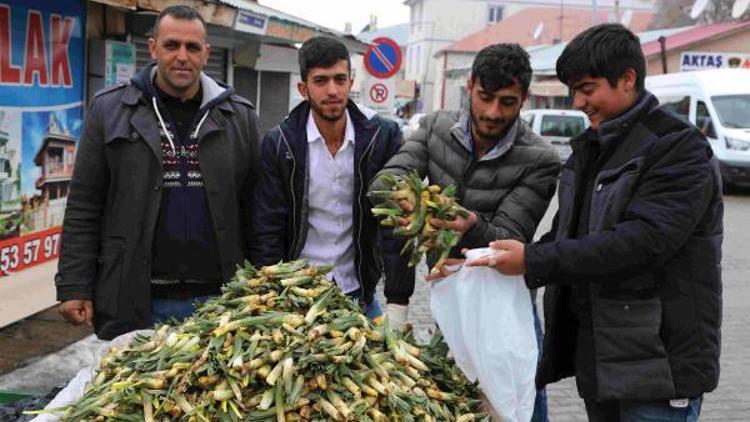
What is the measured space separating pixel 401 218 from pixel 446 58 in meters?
60.3

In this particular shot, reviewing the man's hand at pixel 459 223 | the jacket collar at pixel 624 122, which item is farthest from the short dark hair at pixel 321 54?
the jacket collar at pixel 624 122

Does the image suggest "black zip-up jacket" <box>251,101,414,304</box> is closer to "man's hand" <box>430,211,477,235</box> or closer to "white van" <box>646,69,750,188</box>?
"man's hand" <box>430,211,477,235</box>

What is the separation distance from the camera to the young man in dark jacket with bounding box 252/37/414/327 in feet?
11.9

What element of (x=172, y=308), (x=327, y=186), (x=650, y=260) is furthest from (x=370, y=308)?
(x=650, y=260)

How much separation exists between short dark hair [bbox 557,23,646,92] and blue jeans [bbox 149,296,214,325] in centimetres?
199

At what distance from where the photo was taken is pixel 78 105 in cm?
709

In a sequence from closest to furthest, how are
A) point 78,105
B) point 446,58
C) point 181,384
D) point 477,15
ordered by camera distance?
point 181,384
point 78,105
point 446,58
point 477,15

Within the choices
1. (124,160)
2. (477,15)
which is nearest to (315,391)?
(124,160)

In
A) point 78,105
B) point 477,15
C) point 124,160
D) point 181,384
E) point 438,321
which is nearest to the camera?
point 181,384

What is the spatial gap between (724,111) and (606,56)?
18.2 meters

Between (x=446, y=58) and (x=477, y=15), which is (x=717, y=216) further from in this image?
(x=477, y=15)

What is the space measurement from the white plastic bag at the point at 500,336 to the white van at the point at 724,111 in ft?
53.4

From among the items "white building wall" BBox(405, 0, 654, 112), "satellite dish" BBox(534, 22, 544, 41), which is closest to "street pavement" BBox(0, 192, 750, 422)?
"satellite dish" BBox(534, 22, 544, 41)

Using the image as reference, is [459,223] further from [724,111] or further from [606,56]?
[724,111]
